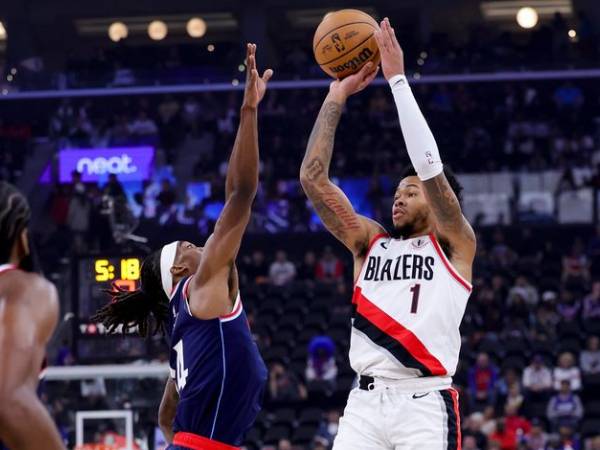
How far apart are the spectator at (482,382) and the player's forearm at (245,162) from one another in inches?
514

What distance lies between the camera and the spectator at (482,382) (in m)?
18.3

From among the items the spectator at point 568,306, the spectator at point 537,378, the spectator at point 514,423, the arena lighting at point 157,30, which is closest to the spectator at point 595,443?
the spectator at point 514,423

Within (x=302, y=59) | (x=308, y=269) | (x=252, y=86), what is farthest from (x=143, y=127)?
(x=252, y=86)

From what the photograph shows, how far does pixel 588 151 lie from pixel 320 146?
1945 centimetres

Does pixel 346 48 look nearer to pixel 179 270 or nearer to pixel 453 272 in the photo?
pixel 453 272

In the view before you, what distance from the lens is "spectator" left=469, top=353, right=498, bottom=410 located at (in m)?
18.3

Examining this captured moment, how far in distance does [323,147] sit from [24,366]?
352 cm

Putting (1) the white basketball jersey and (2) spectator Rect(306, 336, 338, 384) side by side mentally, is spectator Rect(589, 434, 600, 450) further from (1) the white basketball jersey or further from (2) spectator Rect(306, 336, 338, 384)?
(1) the white basketball jersey

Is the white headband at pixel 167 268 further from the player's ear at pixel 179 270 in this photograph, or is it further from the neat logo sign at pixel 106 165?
the neat logo sign at pixel 106 165

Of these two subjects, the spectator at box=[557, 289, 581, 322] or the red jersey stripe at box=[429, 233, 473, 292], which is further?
the spectator at box=[557, 289, 581, 322]

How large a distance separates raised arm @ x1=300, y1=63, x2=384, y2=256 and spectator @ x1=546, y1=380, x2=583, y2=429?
11.5 meters

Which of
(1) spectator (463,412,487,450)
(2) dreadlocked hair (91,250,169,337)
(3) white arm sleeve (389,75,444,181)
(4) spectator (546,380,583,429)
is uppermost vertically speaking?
(3) white arm sleeve (389,75,444,181)

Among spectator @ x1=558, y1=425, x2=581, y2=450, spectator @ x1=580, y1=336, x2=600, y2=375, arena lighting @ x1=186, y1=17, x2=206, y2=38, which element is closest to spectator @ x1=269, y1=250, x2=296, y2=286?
spectator @ x1=580, y1=336, x2=600, y2=375

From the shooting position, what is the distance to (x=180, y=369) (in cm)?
583
